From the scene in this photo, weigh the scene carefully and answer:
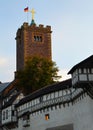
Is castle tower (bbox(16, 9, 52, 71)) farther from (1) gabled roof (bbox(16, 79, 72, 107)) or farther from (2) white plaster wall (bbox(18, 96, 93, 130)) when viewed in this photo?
(2) white plaster wall (bbox(18, 96, 93, 130))

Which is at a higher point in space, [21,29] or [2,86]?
[21,29]

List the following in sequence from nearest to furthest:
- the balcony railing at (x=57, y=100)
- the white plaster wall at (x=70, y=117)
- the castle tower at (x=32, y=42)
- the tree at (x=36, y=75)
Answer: the white plaster wall at (x=70, y=117) → the balcony railing at (x=57, y=100) → the tree at (x=36, y=75) → the castle tower at (x=32, y=42)

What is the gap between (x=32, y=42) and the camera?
8788 centimetres

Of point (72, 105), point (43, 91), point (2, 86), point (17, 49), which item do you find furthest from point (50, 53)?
point (72, 105)

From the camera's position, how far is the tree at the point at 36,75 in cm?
7050

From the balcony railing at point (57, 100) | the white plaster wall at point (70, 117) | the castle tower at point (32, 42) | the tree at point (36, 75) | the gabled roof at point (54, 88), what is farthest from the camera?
the castle tower at point (32, 42)

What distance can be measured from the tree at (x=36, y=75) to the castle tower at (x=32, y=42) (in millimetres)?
11842

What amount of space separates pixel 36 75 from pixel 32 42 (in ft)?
60.2

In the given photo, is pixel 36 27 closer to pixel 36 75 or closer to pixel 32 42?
pixel 32 42

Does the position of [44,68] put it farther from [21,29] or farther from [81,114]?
[81,114]

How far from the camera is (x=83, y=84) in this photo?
1556 inches

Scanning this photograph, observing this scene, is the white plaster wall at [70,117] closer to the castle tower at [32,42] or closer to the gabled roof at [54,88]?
the gabled roof at [54,88]

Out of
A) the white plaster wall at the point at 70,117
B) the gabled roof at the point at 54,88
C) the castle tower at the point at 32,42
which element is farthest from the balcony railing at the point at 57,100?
the castle tower at the point at 32,42

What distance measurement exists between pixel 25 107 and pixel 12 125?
5.26 metres
